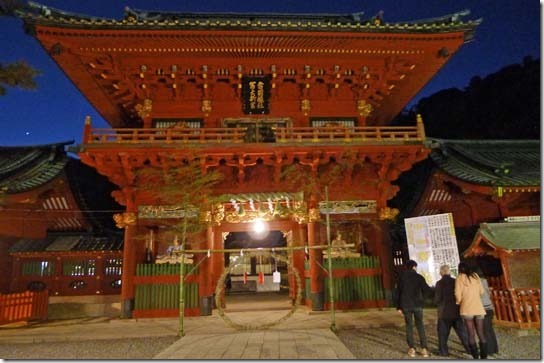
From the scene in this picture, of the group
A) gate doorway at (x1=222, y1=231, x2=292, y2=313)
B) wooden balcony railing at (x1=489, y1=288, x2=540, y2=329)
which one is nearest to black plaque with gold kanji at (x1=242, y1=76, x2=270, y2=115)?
wooden balcony railing at (x1=489, y1=288, x2=540, y2=329)

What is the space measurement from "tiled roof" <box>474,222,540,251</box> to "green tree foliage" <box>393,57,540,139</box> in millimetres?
25525

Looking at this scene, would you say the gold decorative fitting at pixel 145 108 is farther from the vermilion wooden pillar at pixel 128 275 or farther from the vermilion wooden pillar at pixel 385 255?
the vermilion wooden pillar at pixel 385 255

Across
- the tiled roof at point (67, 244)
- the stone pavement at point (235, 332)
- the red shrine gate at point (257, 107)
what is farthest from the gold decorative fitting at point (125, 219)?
the stone pavement at point (235, 332)

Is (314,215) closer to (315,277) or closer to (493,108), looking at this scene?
(315,277)

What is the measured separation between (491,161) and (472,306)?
9.89m

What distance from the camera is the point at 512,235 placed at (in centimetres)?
920

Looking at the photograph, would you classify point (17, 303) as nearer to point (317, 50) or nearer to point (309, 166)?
point (309, 166)

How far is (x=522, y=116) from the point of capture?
3200 centimetres

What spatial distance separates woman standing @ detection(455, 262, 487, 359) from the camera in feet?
20.7

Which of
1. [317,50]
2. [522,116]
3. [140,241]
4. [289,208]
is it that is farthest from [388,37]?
[522,116]

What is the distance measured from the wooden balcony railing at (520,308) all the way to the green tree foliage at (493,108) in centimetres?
2683

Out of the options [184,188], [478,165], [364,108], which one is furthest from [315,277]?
[478,165]

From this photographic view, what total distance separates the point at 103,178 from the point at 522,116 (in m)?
34.1

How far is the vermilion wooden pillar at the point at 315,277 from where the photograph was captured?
11875mm
